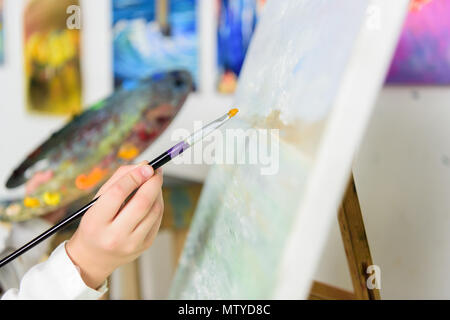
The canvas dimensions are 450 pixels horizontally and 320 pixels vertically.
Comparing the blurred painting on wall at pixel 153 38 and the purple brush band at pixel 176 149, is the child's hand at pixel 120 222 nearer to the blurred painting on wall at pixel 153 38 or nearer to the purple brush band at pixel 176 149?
the purple brush band at pixel 176 149

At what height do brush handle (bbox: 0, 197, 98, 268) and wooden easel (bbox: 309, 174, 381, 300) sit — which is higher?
brush handle (bbox: 0, 197, 98, 268)

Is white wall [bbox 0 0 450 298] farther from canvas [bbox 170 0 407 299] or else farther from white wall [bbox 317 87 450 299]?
canvas [bbox 170 0 407 299]

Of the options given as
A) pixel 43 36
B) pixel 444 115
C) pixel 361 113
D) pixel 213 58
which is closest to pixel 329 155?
pixel 361 113

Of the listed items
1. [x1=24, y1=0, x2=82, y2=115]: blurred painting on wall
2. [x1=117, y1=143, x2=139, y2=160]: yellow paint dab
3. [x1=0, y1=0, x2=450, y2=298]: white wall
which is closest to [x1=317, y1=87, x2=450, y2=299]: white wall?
[x1=0, y1=0, x2=450, y2=298]: white wall

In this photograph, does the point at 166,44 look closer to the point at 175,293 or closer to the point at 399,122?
the point at 399,122

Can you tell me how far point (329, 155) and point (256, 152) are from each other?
0.77ft

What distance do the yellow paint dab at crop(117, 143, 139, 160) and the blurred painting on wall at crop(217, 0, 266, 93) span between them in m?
0.58

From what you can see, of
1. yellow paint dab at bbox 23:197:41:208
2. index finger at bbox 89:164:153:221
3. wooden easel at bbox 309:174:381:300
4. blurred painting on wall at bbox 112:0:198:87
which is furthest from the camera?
blurred painting on wall at bbox 112:0:198:87

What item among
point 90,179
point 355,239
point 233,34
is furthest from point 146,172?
point 233,34

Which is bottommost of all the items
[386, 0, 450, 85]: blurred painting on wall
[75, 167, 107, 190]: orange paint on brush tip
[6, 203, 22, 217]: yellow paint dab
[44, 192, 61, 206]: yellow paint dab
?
[6, 203, 22, 217]: yellow paint dab

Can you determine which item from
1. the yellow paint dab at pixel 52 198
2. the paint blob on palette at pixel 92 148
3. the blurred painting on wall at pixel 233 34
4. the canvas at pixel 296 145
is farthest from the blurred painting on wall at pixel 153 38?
the canvas at pixel 296 145

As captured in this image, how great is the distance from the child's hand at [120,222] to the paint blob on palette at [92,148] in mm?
461

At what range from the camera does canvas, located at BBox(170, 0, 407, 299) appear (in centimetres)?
35
